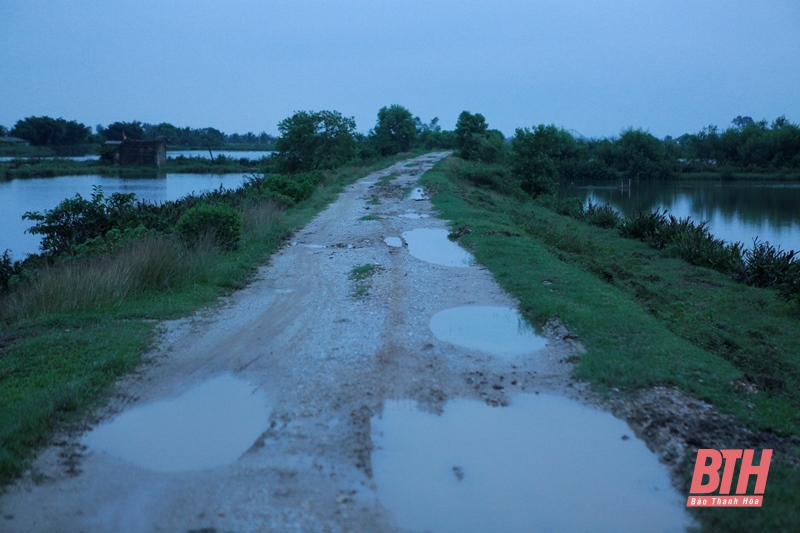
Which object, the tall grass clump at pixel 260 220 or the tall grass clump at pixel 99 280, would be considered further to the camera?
the tall grass clump at pixel 260 220

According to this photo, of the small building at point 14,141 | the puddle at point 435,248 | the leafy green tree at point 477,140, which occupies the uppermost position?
the leafy green tree at point 477,140

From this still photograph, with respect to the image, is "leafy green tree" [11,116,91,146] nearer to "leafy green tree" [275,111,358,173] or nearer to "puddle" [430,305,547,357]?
"leafy green tree" [275,111,358,173]

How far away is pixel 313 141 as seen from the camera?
44375 mm

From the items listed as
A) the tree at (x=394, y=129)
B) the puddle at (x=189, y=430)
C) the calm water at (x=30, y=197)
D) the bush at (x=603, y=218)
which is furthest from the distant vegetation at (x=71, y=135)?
the puddle at (x=189, y=430)

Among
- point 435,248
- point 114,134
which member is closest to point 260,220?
point 435,248

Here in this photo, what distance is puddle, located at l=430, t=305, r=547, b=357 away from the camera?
293 inches

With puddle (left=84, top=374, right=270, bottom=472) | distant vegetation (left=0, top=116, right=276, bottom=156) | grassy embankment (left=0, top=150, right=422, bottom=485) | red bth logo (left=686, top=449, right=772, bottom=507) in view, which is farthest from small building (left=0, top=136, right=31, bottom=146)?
red bth logo (left=686, top=449, right=772, bottom=507)

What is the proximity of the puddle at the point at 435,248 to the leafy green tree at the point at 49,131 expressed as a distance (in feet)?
285

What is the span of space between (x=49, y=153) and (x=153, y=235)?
8000cm

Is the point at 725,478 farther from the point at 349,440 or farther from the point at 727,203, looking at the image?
the point at 727,203

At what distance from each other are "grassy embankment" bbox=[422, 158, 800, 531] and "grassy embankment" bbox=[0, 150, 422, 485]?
4.92 m

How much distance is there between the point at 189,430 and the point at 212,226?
9.30 metres

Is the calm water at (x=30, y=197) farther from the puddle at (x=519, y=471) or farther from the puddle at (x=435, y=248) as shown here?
the puddle at (x=519, y=471)

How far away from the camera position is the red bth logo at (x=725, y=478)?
418cm
